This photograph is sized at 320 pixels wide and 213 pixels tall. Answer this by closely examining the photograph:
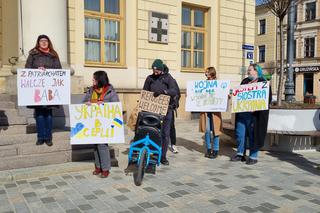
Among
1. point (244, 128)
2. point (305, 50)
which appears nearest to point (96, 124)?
point (244, 128)

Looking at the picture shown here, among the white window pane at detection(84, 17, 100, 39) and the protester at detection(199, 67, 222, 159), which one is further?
the white window pane at detection(84, 17, 100, 39)

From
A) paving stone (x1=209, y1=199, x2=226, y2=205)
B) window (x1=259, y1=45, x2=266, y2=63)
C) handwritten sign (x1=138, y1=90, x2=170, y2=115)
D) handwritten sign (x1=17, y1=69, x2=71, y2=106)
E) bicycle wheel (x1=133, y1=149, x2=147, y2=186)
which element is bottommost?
paving stone (x1=209, y1=199, x2=226, y2=205)

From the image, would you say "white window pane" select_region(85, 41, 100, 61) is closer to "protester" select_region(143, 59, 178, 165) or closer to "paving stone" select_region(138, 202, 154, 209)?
"protester" select_region(143, 59, 178, 165)

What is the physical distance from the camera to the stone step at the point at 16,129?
6612mm

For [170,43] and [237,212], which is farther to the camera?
[170,43]

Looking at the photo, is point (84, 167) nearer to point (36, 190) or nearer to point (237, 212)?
point (36, 190)

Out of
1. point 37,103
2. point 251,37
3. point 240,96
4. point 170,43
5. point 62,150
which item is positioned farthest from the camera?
point 251,37

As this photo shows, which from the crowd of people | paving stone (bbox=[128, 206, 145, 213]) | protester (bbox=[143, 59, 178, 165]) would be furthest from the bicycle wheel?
protester (bbox=[143, 59, 178, 165])

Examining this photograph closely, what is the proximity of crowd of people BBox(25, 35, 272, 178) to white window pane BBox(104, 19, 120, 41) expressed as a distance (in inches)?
252

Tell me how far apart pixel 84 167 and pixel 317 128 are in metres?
5.13

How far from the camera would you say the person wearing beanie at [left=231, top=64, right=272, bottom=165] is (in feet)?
22.1

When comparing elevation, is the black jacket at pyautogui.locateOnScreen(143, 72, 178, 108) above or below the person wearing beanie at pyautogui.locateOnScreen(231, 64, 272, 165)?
above

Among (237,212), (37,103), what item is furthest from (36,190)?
(237,212)

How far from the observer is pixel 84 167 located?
6031 millimetres
